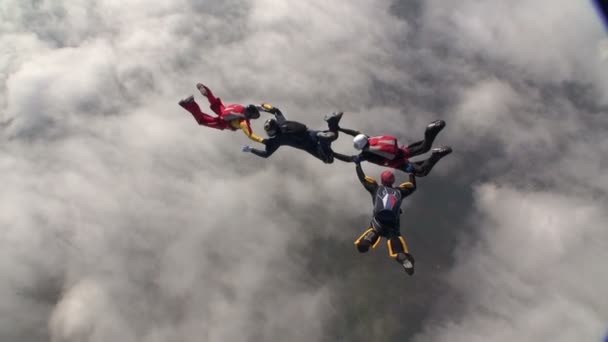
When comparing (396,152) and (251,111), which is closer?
(396,152)

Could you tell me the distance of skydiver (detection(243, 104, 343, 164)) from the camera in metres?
16.9

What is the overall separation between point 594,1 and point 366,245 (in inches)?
440

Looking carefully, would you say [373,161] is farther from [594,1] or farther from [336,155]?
[594,1]

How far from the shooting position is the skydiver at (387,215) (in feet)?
56.2

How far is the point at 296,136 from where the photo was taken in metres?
17.5

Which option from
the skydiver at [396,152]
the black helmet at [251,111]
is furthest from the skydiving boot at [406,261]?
the black helmet at [251,111]

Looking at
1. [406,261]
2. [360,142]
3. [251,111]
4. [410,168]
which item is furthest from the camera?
[251,111]

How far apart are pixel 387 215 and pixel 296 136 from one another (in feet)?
16.8

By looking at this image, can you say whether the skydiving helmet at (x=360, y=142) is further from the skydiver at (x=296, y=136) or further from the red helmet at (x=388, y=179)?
the red helmet at (x=388, y=179)

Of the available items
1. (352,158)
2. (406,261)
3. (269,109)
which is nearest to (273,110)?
(269,109)

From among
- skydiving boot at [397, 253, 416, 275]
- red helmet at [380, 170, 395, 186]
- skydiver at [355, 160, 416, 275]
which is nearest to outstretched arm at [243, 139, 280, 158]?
skydiver at [355, 160, 416, 275]

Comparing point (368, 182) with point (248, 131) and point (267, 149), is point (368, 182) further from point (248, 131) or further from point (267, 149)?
point (248, 131)

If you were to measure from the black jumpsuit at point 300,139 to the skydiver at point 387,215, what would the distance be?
155cm

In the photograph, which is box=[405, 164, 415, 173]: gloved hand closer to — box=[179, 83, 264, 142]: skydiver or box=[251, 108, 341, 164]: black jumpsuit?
box=[251, 108, 341, 164]: black jumpsuit
